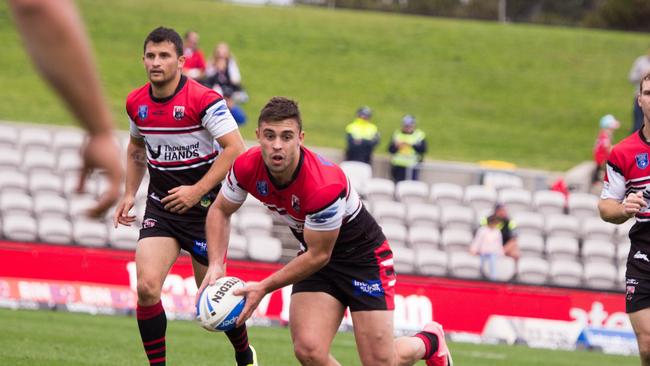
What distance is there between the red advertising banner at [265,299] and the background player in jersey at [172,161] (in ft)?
24.0

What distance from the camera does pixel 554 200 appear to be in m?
19.1

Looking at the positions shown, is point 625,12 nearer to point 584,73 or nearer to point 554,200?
point 584,73

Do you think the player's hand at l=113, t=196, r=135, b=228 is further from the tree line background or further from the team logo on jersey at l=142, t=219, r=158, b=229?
the tree line background

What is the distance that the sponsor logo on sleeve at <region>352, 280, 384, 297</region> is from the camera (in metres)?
6.79

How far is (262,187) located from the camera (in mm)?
6512

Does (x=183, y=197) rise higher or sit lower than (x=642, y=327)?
higher

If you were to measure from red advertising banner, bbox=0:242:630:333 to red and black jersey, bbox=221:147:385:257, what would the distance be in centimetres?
833

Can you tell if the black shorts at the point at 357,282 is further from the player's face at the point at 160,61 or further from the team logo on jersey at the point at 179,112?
the player's face at the point at 160,61

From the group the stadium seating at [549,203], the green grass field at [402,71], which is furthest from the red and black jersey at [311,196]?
the green grass field at [402,71]

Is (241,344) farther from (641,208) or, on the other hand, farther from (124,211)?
(641,208)

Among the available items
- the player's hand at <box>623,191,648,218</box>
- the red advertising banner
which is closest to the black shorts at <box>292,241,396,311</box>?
the player's hand at <box>623,191,648,218</box>

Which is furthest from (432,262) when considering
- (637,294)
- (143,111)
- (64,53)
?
(64,53)

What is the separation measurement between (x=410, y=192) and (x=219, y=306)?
41.3ft

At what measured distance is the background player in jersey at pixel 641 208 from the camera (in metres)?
7.42
